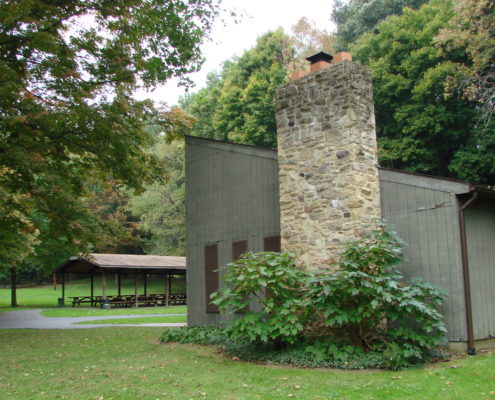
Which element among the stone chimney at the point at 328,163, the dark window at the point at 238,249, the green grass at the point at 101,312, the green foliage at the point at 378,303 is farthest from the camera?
the green grass at the point at 101,312

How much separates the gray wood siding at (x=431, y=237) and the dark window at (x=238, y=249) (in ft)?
11.4

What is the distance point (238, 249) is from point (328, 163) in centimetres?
341

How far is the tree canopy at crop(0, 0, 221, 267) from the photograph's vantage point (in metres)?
11.2

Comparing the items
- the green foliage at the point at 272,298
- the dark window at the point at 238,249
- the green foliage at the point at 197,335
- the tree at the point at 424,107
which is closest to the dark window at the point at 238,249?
the dark window at the point at 238,249

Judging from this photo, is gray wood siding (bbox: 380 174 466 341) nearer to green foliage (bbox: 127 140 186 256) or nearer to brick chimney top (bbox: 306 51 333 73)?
brick chimney top (bbox: 306 51 333 73)

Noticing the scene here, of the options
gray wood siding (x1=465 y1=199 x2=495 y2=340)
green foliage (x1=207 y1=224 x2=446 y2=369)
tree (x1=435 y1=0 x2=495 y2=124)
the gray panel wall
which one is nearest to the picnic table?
the gray panel wall

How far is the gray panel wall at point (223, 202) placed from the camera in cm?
1079

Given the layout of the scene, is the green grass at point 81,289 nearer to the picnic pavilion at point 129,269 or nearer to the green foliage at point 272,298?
the picnic pavilion at point 129,269

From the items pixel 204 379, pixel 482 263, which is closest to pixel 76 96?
pixel 204 379

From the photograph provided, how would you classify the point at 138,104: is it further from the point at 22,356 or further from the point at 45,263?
the point at 45,263

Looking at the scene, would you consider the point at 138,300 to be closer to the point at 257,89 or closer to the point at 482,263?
the point at 257,89

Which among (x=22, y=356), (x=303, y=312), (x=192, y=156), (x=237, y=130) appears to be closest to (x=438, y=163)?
(x=237, y=130)

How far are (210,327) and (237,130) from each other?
16.7 meters

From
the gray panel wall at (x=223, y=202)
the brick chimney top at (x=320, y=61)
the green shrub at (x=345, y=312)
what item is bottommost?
the green shrub at (x=345, y=312)
